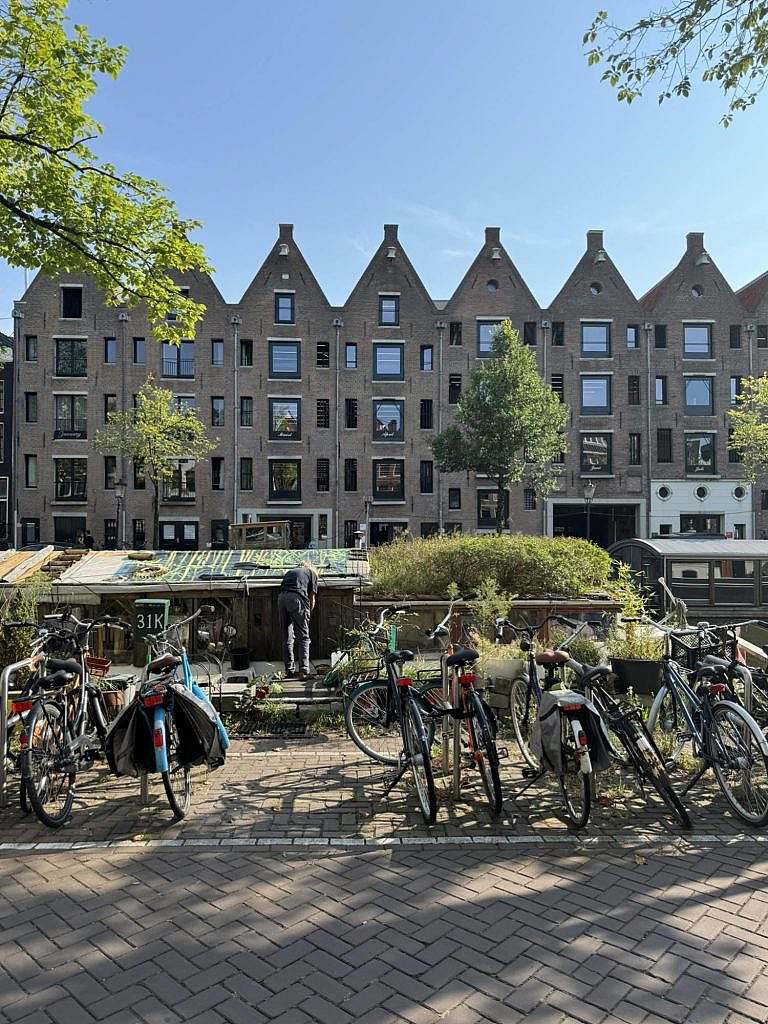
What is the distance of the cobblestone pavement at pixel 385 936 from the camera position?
9.27 ft

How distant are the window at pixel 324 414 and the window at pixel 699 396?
20583mm

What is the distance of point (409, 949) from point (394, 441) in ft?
120

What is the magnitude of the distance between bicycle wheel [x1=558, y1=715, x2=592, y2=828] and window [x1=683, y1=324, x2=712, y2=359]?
40.3 m

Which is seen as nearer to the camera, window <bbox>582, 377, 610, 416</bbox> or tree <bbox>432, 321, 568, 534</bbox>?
tree <bbox>432, 321, 568, 534</bbox>

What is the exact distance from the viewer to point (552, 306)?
132 feet

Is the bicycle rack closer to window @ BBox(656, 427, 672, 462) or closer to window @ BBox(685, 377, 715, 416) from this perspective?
window @ BBox(656, 427, 672, 462)

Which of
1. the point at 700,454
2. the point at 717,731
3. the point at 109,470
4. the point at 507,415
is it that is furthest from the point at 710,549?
the point at 109,470

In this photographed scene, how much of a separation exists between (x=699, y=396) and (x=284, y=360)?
2395 cm

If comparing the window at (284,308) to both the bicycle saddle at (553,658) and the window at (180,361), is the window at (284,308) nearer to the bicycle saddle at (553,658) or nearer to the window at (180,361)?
the window at (180,361)

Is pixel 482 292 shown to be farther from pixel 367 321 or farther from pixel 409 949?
pixel 409 949

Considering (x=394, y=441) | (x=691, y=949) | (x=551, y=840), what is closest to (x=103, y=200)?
(x=551, y=840)

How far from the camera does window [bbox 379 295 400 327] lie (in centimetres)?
3978

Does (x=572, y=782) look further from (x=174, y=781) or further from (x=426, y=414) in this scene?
(x=426, y=414)

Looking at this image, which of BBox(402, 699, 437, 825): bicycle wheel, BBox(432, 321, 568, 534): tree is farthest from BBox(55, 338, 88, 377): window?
BBox(402, 699, 437, 825): bicycle wheel
